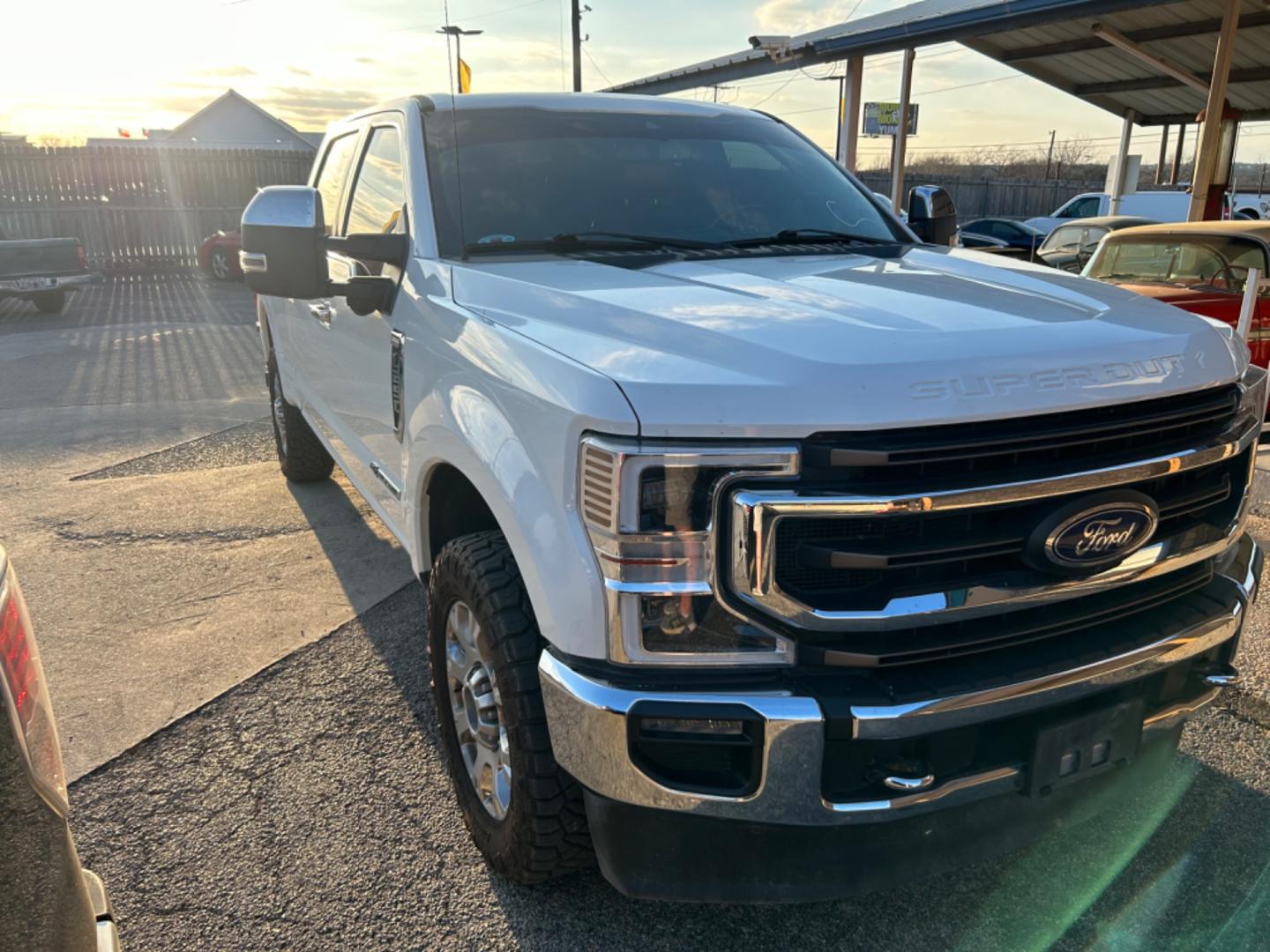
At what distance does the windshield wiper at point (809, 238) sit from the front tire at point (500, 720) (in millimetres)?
1424

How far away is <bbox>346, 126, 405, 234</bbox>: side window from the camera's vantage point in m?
3.35

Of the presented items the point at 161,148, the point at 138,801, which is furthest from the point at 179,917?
the point at 161,148

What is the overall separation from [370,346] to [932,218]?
7.48ft

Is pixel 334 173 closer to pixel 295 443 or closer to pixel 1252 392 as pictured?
pixel 295 443

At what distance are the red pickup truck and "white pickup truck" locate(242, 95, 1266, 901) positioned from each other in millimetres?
4338

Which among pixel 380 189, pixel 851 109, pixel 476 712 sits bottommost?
pixel 476 712

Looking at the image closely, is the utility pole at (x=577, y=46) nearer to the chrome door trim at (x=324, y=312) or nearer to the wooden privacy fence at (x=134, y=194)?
the wooden privacy fence at (x=134, y=194)

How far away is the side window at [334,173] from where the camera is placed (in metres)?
4.18

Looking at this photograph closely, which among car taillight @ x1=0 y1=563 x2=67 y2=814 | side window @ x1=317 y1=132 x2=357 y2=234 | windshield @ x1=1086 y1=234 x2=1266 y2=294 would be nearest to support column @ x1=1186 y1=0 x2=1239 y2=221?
windshield @ x1=1086 y1=234 x2=1266 y2=294

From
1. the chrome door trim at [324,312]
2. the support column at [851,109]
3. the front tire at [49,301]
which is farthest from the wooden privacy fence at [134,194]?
the chrome door trim at [324,312]

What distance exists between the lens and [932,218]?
402 cm

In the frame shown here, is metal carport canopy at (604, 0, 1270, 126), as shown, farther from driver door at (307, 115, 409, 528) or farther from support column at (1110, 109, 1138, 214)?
driver door at (307, 115, 409, 528)

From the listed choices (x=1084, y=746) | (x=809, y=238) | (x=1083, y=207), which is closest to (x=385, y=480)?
(x=809, y=238)

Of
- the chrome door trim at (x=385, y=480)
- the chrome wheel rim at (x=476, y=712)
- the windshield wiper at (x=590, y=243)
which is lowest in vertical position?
the chrome wheel rim at (x=476, y=712)
